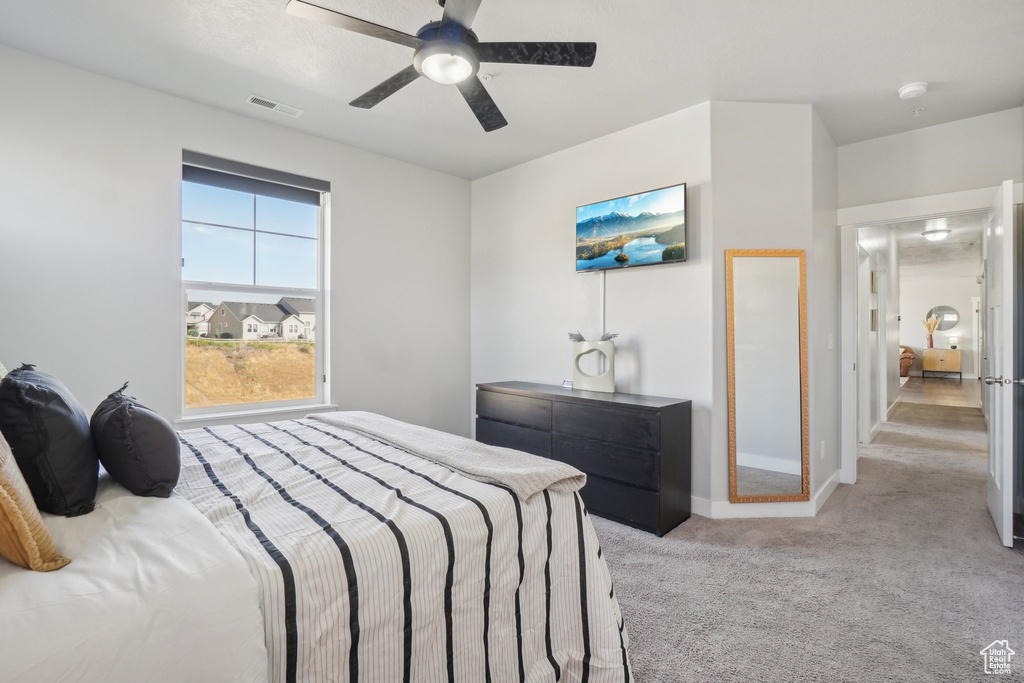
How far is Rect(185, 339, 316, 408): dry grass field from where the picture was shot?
10.8 ft

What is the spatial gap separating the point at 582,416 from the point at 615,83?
6.62 ft

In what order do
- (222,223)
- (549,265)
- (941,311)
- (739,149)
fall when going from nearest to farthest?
(739,149) < (222,223) < (549,265) < (941,311)

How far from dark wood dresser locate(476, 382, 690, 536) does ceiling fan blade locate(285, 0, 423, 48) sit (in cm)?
218

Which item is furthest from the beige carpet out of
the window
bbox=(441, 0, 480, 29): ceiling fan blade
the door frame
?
the window

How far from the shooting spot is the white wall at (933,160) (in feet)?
10.5

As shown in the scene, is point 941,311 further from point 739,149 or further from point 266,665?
point 266,665

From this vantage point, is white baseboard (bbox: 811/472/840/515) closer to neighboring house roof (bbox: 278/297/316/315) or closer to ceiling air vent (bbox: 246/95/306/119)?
neighboring house roof (bbox: 278/297/316/315)

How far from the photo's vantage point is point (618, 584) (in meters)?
2.31

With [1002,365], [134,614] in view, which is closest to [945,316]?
[1002,365]

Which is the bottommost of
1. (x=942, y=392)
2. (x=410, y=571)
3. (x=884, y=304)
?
(x=942, y=392)

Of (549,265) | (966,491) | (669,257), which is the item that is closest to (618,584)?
(669,257)

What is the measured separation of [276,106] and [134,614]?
10.6 feet

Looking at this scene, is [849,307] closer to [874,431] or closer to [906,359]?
[874,431]

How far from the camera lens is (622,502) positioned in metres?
3.01
